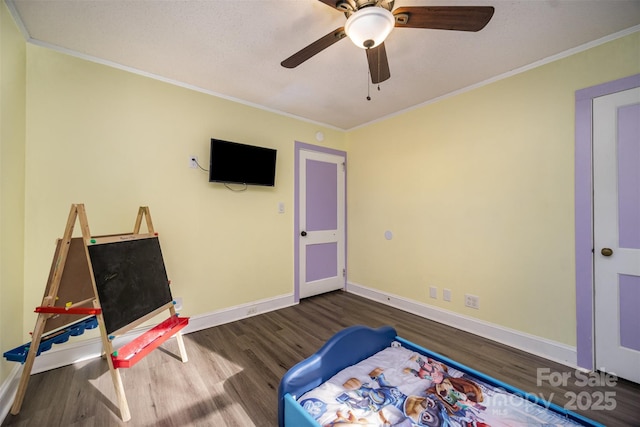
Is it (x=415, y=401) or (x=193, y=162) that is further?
(x=193, y=162)

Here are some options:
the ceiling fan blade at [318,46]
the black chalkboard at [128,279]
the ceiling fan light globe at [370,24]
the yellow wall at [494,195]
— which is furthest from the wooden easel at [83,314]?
the yellow wall at [494,195]

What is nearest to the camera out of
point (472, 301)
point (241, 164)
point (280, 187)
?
point (472, 301)

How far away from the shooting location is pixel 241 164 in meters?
2.78

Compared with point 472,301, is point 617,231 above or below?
above

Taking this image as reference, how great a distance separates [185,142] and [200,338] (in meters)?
1.96

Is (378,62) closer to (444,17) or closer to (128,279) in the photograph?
(444,17)

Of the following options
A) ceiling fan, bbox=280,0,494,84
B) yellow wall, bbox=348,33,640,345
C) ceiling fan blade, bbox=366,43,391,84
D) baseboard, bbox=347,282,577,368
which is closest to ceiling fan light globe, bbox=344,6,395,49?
ceiling fan, bbox=280,0,494,84

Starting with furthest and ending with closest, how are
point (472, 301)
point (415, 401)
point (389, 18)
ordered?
point (472, 301) < point (389, 18) < point (415, 401)

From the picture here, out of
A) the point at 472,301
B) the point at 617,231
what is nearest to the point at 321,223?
the point at 472,301

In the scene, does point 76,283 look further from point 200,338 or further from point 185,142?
point 185,142

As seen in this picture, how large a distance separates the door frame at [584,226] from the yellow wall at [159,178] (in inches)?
109

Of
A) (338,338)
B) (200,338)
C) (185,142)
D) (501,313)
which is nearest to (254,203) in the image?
(185,142)

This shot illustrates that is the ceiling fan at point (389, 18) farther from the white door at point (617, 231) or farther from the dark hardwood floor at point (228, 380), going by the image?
the dark hardwood floor at point (228, 380)

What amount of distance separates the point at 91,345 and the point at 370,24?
10.2ft
